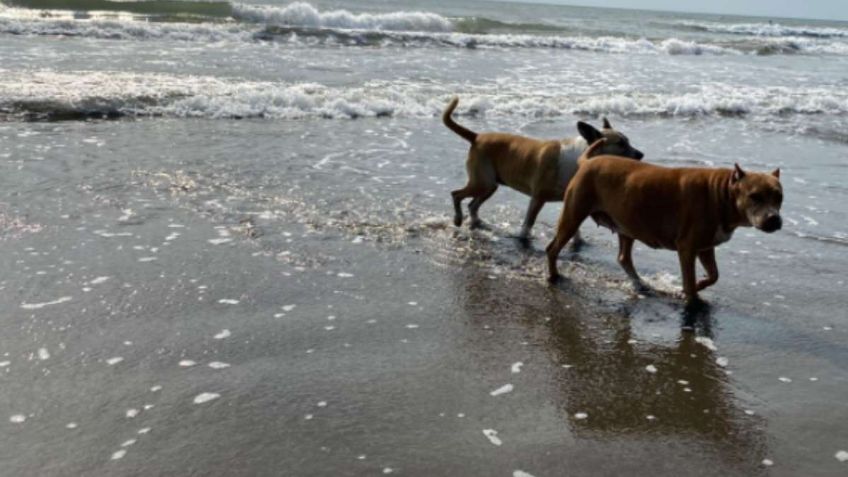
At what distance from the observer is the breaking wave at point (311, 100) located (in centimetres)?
1337

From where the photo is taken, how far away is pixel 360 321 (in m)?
5.69

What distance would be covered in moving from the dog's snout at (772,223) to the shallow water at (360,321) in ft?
2.60

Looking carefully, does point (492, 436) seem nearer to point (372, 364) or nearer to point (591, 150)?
point (372, 364)

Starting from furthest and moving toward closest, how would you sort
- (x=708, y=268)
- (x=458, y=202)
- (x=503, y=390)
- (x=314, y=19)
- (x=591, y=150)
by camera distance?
(x=314, y=19), (x=458, y=202), (x=591, y=150), (x=708, y=268), (x=503, y=390)

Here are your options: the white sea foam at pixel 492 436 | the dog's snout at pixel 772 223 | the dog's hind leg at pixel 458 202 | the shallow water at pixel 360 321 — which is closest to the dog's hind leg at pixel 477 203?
the dog's hind leg at pixel 458 202

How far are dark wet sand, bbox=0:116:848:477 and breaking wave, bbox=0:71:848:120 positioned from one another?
6.21 metres

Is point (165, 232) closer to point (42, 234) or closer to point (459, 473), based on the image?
point (42, 234)

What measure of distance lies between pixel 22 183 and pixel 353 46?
741 inches

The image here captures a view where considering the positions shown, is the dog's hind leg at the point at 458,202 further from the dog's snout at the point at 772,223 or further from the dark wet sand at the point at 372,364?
the dog's snout at the point at 772,223

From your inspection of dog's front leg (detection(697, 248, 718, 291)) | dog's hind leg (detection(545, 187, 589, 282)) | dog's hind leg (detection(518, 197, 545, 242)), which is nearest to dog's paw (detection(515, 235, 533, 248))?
dog's hind leg (detection(518, 197, 545, 242))

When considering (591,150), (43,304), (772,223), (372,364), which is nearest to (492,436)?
(372,364)

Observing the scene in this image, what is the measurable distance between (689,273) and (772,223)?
837mm

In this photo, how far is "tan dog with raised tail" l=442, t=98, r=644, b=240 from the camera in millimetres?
7713

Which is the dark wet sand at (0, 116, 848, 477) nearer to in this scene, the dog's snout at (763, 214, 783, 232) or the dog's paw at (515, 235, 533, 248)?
the dog's paw at (515, 235, 533, 248)
